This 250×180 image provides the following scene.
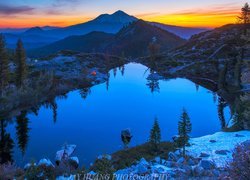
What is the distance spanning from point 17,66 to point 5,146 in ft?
103

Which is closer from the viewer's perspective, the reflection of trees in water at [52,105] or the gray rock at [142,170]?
the gray rock at [142,170]

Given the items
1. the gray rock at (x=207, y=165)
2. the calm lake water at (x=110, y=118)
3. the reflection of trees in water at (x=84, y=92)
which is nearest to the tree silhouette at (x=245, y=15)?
the calm lake water at (x=110, y=118)

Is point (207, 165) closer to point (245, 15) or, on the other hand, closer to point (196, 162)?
point (196, 162)

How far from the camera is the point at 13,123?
4575 centimetres

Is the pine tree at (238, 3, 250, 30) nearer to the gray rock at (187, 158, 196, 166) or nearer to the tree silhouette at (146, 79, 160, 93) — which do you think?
the tree silhouette at (146, 79, 160, 93)

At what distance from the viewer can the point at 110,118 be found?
1875 inches

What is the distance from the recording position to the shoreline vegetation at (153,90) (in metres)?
19.2

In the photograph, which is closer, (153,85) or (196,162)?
(196,162)

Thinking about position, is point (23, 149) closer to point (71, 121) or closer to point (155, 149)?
point (71, 121)

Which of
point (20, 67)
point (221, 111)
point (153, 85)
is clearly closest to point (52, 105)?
point (20, 67)

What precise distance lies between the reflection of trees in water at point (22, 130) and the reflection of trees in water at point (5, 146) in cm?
118

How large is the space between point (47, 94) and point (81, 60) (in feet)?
143

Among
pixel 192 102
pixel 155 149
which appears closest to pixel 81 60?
pixel 192 102

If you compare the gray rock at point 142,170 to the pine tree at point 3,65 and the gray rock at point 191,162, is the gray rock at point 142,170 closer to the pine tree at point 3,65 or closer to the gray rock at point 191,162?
the gray rock at point 191,162
